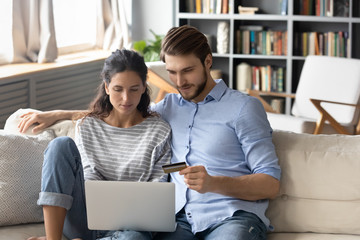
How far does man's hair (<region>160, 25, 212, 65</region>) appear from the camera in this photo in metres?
2.46

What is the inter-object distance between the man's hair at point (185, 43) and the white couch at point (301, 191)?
1.52 ft

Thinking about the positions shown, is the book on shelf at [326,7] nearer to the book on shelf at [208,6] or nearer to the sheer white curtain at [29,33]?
the book on shelf at [208,6]

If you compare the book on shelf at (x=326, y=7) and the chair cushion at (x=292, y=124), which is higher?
the book on shelf at (x=326, y=7)

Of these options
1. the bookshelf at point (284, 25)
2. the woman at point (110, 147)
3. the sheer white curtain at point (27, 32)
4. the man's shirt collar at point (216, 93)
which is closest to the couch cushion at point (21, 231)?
the woman at point (110, 147)

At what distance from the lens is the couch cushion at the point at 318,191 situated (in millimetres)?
2398

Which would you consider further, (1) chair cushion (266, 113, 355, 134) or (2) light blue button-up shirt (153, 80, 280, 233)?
(1) chair cushion (266, 113, 355, 134)

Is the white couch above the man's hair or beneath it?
beneath

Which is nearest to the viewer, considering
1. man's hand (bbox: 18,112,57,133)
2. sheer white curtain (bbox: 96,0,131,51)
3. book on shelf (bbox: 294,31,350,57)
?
man's hand (bbox: 18,112,57,133)

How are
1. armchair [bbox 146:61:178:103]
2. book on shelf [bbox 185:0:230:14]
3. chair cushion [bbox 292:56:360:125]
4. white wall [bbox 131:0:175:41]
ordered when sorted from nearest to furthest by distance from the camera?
1. armchair [bbox 146:61:178:103]
2. chair cushion [bbox 292:56:360:125]
3. book on shelf [bbox 185:0:230:14]
4. white wall [bbox 131:0:175:41]

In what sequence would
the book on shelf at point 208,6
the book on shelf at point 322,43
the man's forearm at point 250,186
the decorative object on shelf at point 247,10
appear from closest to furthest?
the man's forearm at point 250,186 → the book on shelf at point 322,43 → the decorative object on shelf at point 247,10 → the book on shelf at point 208,6

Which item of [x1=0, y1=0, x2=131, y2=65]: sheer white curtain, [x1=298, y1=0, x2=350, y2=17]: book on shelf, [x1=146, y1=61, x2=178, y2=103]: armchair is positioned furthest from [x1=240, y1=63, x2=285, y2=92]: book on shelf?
[x1=0, y1=0, x2=131, y2=65]: sheer white curtain

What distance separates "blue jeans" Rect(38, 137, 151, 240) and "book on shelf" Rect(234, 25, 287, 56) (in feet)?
13.5

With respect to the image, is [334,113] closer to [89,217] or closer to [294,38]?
[294,38]

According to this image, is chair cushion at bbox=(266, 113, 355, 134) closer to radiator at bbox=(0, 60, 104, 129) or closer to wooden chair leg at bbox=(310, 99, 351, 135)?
wooden chair leg at bbox=(310, 99, 351, 135)
